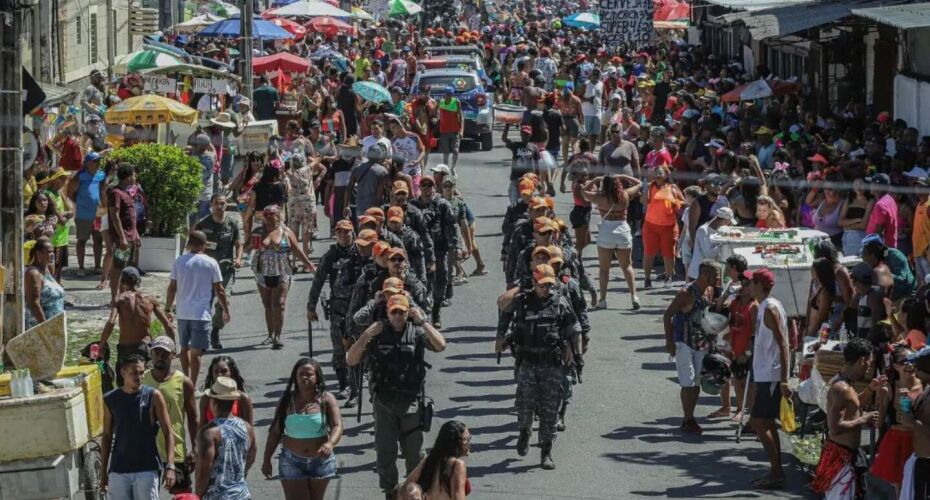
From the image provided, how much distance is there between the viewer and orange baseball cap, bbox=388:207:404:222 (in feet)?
55.5

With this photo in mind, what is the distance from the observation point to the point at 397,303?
12.7 metres

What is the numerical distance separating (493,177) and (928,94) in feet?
32.0

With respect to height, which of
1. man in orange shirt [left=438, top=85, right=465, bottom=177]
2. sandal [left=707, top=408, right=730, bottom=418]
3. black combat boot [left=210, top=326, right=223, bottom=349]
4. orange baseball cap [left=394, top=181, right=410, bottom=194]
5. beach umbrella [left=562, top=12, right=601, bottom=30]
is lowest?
sandal [left=707, top=408, right=730, bottom=418]

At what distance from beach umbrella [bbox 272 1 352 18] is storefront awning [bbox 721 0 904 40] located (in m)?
21.2

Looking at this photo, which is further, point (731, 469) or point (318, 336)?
point (318, 336)

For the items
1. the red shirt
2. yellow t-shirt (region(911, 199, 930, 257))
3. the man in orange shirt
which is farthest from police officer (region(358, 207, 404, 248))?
the man in orange shirt

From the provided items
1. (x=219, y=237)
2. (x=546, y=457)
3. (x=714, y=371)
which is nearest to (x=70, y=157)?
(x=219, y=237)

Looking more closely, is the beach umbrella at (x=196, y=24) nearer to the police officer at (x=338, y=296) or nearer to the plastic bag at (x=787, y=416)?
the police officer at (x=338, y=296)

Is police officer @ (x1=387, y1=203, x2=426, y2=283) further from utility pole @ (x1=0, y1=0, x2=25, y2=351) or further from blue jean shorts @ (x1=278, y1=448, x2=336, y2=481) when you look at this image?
blue jean shorts @ (x1=278, y1=448, x2=336, y2=481)

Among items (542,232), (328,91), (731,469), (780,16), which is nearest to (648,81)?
(328,91)

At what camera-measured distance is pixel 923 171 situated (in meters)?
18.9

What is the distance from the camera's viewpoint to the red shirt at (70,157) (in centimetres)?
2342

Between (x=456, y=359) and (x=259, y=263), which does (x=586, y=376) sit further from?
(x=259, y=263)

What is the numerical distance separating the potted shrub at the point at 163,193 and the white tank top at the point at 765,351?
943 centimetres
